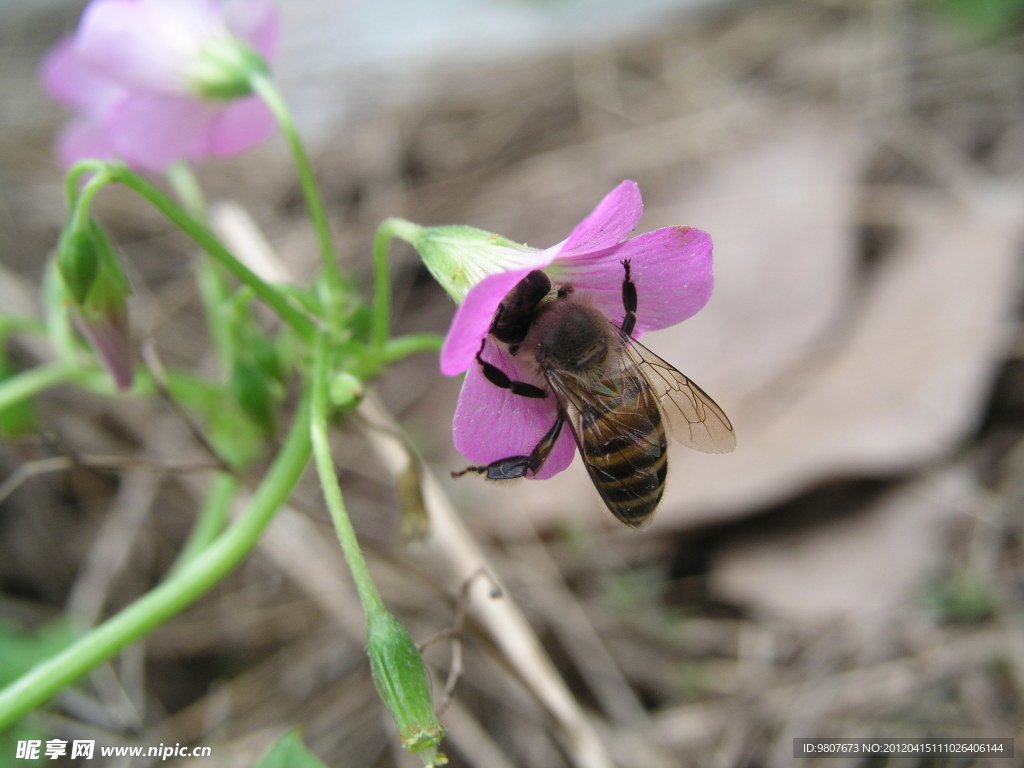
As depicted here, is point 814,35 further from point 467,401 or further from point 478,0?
point 467,401

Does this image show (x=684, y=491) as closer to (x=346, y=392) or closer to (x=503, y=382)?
(x=503, y=382)

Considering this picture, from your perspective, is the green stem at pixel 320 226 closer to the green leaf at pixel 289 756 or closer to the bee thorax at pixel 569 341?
the bee thorax at pixel 569 341

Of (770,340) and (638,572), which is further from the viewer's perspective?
(770,340)

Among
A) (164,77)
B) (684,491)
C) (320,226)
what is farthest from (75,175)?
(684,491)

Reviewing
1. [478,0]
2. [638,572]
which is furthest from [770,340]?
[478,0]

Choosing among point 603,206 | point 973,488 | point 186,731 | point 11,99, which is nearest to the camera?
point 603,206

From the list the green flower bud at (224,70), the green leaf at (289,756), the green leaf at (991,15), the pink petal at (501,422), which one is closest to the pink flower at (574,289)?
the pink petal at (501,422)

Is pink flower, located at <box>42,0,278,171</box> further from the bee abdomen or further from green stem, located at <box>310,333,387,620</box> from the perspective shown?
the bee abdomen

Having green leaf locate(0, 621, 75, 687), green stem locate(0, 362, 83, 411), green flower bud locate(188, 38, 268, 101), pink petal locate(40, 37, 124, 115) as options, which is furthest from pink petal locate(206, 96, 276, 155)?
green leaf locate(0, 621, 75, 687)
